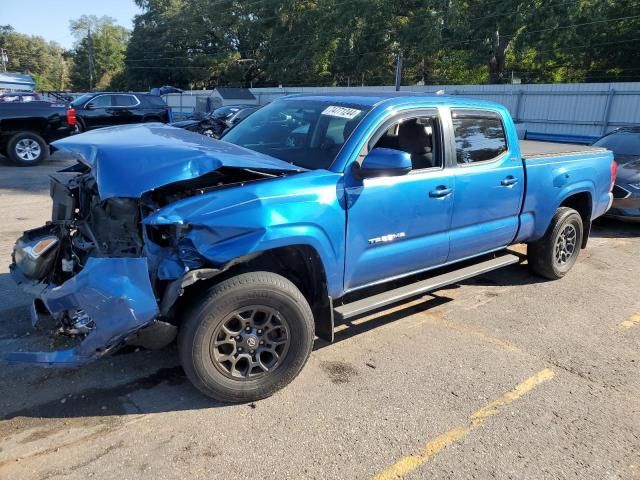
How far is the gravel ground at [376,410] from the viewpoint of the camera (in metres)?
2.76

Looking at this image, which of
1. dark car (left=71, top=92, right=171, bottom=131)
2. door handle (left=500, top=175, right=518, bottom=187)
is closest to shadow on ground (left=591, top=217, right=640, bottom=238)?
door handle (left=500, top=175, right=518, bottom=187)

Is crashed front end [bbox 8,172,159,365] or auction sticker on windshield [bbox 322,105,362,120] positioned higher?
auction sticker on windshield [bbox 322,105,362,120]

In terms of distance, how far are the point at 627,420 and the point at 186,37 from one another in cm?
6820

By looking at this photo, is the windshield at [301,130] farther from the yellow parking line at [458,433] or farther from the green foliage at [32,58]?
the green foliage at [32,58]

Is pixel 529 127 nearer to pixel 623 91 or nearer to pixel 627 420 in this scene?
pixel 623 91

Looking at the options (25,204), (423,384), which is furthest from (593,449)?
(25,204)

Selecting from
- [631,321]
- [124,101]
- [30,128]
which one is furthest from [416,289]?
[124,101]

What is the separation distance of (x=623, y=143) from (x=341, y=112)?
726 cm

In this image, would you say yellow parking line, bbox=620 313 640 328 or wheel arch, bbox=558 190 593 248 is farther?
wheel arch, bbox=558 190 593 248

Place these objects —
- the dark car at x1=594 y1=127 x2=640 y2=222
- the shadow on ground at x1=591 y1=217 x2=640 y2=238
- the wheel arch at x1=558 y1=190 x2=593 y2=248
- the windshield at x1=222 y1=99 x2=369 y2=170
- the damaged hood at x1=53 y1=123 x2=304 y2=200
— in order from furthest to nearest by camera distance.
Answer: the shadow on ground at x1=591 y1=217 x2=640 y2=238 → the dark car at x1=594 y1=127 x2=640 y2=222 → the wheel arch at x1=558 y1=190 x2=593 y2=248 → the windshield at x1=222 y1=99 x2=369 y2=170 → the damaged hood at x1=53 y1=123 x2=304 y2=200

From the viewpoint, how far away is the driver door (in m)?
3.61

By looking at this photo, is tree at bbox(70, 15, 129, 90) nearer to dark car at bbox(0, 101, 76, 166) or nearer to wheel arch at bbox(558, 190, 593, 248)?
dark car at bbox(0, 101, 76, 166)

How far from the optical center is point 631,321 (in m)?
4.71

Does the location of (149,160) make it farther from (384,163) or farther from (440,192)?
(440,192)
